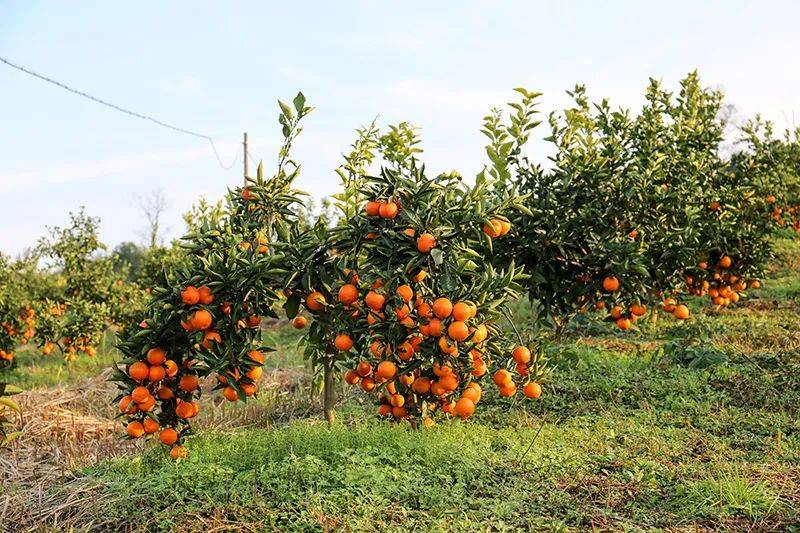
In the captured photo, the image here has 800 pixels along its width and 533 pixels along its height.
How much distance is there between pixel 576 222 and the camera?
18.8 ft

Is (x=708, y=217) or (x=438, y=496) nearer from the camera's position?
(x=438, y=496)

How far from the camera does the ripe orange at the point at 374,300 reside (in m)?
3.73

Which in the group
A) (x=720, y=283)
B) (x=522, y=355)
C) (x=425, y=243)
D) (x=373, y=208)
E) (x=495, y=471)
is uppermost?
(x=373, y=208)

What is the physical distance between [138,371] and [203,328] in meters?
0.45

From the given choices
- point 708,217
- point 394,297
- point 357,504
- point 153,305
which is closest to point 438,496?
point 357,504

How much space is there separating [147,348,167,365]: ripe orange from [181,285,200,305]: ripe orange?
360mm

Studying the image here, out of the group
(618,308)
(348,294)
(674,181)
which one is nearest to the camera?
(348,294)

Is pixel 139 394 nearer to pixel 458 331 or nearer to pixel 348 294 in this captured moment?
pixel 348 294

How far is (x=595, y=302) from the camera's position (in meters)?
6.13

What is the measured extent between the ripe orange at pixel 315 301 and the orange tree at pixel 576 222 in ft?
6.38

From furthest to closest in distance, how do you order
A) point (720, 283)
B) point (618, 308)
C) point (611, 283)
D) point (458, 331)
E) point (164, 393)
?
1. point (720, 283)
2. point (618, 308)
3. point (611, 283)
4. point (164, 393)
5. point (458, 331)

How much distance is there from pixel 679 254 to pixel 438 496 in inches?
160

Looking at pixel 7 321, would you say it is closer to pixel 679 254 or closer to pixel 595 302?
pixel 595 302

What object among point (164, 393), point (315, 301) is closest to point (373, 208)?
point (315, 301)
